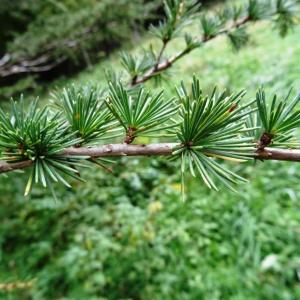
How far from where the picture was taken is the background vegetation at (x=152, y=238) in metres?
1.61

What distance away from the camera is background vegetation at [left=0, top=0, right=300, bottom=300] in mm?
1613

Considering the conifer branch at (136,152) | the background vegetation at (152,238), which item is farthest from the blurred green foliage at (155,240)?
the conifer branch at (136,152)

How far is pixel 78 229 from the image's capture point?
1961mm

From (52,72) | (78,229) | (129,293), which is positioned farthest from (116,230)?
(52,72)

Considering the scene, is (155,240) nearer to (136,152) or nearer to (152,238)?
(152,238)

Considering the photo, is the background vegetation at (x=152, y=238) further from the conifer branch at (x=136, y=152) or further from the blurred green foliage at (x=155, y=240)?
the conifer branch at (x=136, y=152)

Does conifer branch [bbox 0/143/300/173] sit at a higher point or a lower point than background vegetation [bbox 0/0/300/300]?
higher

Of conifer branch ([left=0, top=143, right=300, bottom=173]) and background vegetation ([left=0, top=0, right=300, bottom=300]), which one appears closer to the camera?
conifer branch ([left=0, top=143, right=300, bottom=173])

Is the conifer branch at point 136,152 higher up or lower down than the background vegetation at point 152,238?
higher up

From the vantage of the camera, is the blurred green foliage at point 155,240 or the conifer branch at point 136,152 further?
the blurred green foliage at point 155,240

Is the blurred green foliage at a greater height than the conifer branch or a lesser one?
lesser

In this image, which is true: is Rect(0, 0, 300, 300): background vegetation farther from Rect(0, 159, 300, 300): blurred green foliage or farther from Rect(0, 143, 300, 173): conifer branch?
Rect(0, 143, 300, 173): conifer branch

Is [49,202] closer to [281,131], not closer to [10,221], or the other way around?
[10,221]

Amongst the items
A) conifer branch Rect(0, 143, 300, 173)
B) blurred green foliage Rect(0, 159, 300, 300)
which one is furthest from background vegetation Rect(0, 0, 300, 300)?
conifer branch Rect(0, 143, 300, 173)
